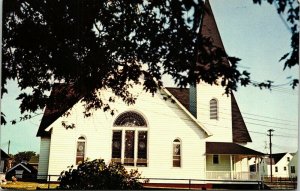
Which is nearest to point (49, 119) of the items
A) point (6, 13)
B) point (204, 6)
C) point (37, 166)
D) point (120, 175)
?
point (37, 166)

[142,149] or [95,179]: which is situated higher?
[142,149]

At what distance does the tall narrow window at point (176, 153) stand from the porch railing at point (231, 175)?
2.15ft

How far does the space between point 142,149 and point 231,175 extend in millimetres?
2250

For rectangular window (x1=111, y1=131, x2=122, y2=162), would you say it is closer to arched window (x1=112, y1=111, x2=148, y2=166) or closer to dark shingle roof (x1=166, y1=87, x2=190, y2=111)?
arched window (x1=112, y1=111, x2=148, y2=166)

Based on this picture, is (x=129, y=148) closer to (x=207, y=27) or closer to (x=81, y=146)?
(x=81, y=146)

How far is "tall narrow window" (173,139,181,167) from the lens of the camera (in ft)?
25.1

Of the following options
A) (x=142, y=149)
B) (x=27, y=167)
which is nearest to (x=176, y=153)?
(x=142, y=149)

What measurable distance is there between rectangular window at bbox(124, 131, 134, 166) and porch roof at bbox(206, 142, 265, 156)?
1978 mm

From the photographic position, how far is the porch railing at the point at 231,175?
771cm

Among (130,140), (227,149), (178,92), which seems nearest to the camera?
(178,92)

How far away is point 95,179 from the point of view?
4773 mm

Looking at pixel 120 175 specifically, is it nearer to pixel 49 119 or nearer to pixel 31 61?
pixel 49 119

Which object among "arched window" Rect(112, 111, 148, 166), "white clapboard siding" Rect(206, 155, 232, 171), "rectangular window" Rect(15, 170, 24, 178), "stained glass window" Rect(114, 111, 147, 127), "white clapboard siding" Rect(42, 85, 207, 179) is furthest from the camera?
"white clapboard siding" Rect(206, 155, 232, 171)

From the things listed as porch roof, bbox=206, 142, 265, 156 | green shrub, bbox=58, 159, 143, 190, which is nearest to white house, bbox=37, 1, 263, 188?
porch roof, bbox=206, 142, 265, 156
